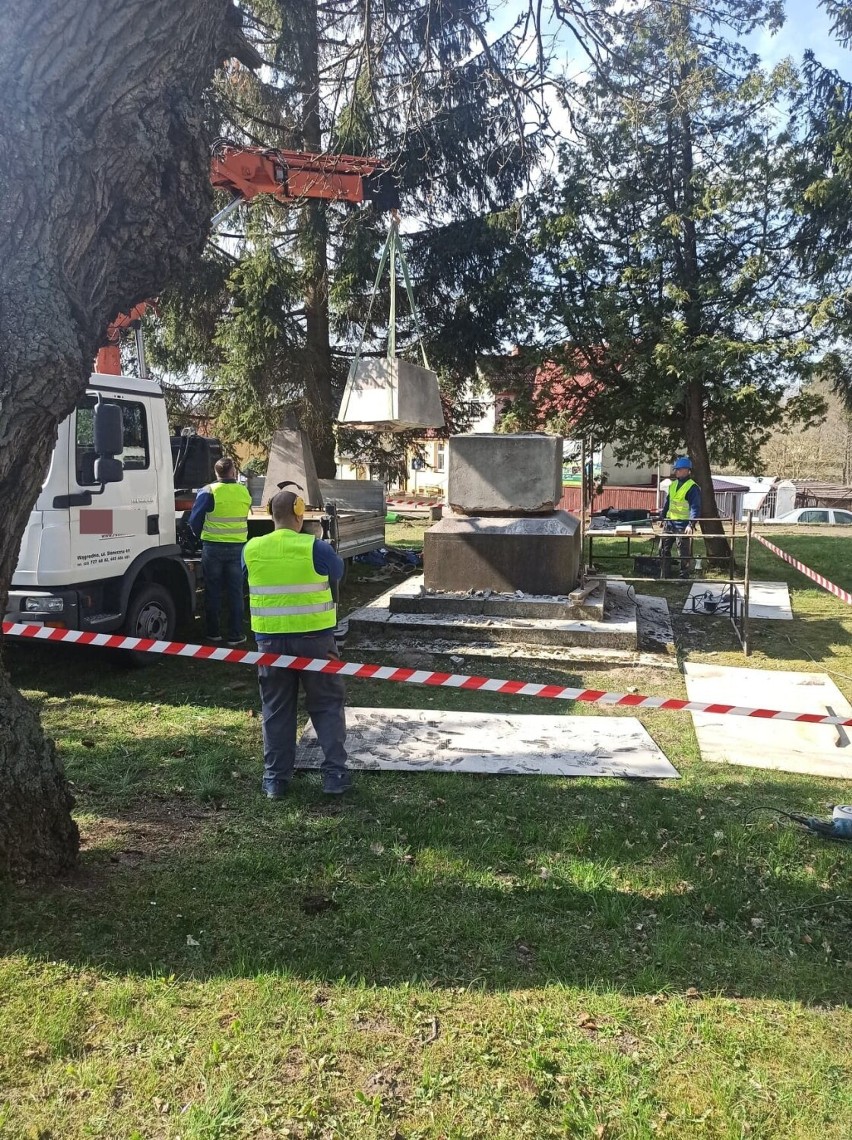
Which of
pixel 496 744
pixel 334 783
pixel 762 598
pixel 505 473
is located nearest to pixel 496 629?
pixel 505 473

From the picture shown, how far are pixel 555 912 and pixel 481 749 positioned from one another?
2.01 metres

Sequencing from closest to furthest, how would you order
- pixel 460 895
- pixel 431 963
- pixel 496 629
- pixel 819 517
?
pixel 431 963 < pixel 460 895 < pixel 496 629 < pixel 819 517

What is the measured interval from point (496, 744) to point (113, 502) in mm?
3856

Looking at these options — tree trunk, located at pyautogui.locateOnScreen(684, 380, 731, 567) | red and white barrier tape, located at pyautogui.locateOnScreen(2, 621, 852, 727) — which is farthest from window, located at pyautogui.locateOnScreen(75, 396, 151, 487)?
tree trunk, located at pyautogui.locateOnScreen(684, 380, 731, 567)

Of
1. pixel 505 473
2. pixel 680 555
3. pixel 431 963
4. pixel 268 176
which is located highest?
pixel 268 176

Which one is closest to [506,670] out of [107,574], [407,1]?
[107,574]

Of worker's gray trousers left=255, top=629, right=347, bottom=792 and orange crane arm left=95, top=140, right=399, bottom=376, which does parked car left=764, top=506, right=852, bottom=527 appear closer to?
orange crane arm left=95, top=140, right=399, bottom=376

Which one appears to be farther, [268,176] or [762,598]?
[762,598]

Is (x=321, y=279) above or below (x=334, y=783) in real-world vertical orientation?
above

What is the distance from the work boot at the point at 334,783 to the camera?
469cm

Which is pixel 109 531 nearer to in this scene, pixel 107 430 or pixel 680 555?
pixel 107 430

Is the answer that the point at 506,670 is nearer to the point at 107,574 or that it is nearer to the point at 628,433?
the point at 107,574

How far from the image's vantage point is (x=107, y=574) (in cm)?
696

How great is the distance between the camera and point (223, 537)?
820cm
